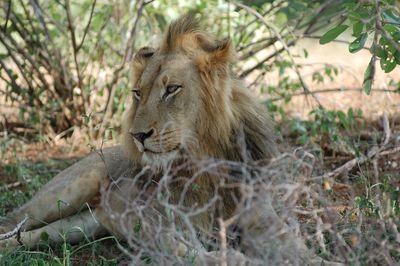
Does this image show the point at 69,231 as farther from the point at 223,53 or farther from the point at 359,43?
the point at 359,43

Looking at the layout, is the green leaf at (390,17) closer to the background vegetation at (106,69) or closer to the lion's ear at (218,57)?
the lion's ear at (218,57)

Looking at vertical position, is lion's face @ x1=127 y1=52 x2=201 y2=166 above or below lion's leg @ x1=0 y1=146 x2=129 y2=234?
above

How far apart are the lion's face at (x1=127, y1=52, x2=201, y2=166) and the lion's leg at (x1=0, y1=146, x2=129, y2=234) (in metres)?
0.51

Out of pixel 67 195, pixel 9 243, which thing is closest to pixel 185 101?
pixel 67 195

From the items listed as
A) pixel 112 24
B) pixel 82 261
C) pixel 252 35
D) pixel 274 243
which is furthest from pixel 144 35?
pixel 274 243

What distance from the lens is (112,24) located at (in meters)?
7.10

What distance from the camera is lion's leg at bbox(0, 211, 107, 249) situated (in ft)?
14.5

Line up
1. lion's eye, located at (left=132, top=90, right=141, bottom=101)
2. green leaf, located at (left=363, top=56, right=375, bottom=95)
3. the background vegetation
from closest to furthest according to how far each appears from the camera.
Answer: green leaf, located at (left=363, top=56, right=375, bottom=95)
lion's eye, located at (left=132, top=90, right=141, bottom=101)
the background vegetation

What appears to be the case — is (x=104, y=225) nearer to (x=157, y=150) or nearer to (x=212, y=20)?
(x=157, y=150)

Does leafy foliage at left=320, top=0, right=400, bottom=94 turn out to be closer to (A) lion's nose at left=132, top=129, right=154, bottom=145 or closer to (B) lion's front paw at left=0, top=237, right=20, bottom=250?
(A) lion's nose at left=132, top=129, right=154, bottom=145

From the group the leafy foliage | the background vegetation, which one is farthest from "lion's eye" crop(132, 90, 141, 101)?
the background vegetation

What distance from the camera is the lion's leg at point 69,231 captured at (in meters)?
4.42

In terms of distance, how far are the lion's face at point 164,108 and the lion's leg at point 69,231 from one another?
680 mm

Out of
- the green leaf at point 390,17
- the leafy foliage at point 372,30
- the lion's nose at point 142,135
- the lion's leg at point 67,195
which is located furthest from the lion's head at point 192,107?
the green leaf at point 390,17
